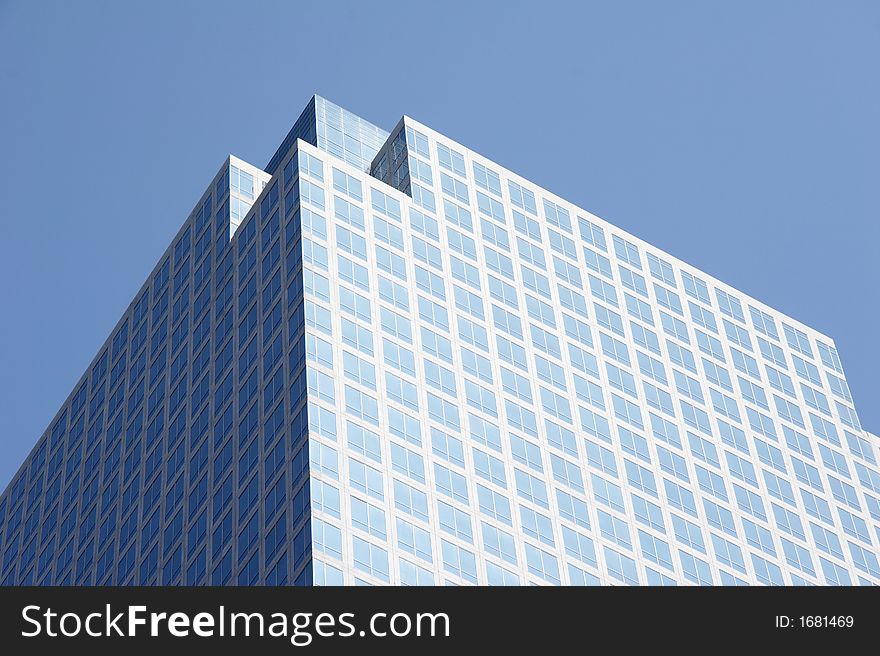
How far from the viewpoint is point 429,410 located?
114 metres

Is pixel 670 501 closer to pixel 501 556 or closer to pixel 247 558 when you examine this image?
pixel 501 556

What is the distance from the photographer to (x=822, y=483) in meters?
140

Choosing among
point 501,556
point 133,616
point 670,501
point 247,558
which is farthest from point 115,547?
point 133,616

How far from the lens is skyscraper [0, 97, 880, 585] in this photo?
106m

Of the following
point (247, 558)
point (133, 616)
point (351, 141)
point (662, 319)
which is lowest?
point (133, 616)

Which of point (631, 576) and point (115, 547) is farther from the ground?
point (115, 547)

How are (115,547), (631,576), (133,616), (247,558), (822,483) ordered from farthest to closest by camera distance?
(822,483) < (115,547) < (631,576) < (247,558) < (133,616)

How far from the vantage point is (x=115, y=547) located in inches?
4904

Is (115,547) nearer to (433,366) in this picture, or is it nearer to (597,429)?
(433,366)

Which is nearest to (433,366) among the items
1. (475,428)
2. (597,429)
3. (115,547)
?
(475,428)

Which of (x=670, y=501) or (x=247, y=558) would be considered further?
(x=670, y=501)

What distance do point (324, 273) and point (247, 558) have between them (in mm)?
24552

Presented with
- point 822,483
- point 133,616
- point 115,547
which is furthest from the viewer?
point 822,483

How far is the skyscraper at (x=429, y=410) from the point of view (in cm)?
10650
